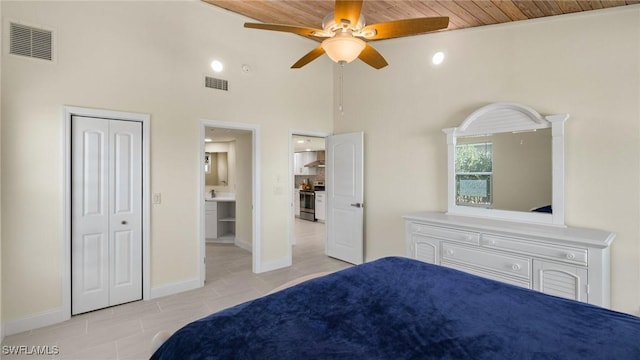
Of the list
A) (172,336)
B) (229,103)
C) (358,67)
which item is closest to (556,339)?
(172,336)

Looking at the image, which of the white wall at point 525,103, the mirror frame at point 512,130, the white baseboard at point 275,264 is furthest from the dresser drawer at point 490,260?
the white baseboard at point 275,264

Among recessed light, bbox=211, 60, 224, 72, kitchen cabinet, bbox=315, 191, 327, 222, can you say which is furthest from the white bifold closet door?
kitchen cabinet, bbox=315, 191, 327, 222

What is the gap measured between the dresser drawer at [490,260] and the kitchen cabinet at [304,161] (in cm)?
683

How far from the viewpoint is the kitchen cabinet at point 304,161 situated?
969 cm

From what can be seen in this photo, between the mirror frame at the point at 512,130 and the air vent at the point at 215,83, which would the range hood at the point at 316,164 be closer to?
the air vent at the point at 215,83

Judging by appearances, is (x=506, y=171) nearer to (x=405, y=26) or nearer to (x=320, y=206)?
(x=405, y=26)

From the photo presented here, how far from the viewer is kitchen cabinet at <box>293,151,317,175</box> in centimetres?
969

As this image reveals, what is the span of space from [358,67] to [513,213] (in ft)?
9.63

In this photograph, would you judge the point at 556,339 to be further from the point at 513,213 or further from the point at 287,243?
the point at 287,243

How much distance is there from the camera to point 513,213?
3.08 meters

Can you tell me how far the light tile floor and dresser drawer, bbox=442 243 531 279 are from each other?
Result: 1891 millimetres

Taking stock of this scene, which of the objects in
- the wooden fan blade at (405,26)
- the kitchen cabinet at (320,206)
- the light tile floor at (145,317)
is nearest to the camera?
the wooden fan blade at (405,26)

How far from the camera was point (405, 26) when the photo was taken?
6.87 ft

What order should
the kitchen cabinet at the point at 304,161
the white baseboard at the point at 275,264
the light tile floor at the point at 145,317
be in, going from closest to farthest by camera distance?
the light tile floor at the point at 145,317 → the white baseboard at the point at 275,264 → the kitchen cabinet at the point at 304,161
